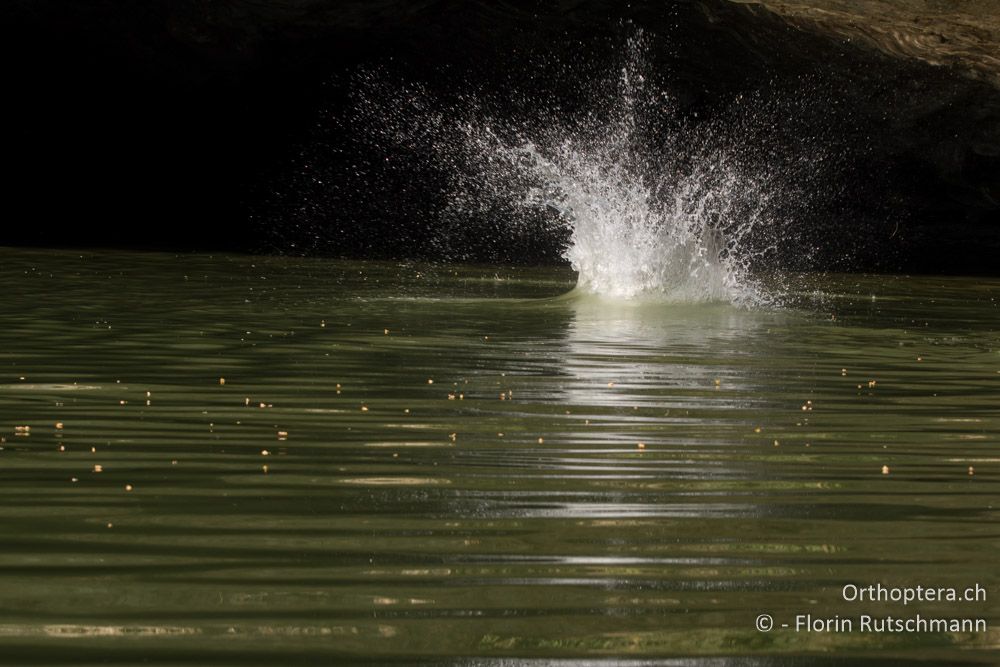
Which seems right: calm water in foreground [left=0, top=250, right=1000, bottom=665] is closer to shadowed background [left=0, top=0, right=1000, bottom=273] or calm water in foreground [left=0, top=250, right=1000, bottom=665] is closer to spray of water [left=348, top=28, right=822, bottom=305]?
shadowed background [left=0, top=0, right=1000, bottom=273]

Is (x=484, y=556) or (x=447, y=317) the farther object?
(x=447, y=317)

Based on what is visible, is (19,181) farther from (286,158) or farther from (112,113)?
(286,158)

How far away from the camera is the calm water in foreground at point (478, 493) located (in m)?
3.63

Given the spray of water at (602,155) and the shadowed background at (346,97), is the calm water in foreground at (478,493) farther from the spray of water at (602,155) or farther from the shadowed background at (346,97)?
the spray of water at (602,155)

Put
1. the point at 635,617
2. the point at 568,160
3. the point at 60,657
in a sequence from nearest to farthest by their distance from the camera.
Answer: the point at 60,657, the point at 635,617, the point at 568,160

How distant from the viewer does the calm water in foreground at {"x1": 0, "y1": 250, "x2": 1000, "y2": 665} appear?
363cm

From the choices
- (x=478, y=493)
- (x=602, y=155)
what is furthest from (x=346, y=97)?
(x=478, y=493)

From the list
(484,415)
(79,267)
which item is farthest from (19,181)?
(484,415)

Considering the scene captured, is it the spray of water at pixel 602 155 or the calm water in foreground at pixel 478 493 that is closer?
the calm water in foreground at pixel 478 493

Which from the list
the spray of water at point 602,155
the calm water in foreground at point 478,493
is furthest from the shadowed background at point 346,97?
the calm water in foreground at point 478,493

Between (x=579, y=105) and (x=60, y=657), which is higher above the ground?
(x=579, y=105)

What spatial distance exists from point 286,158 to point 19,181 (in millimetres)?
3950

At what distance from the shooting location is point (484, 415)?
6.88 metres

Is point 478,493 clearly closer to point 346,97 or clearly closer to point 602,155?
point 602,155
